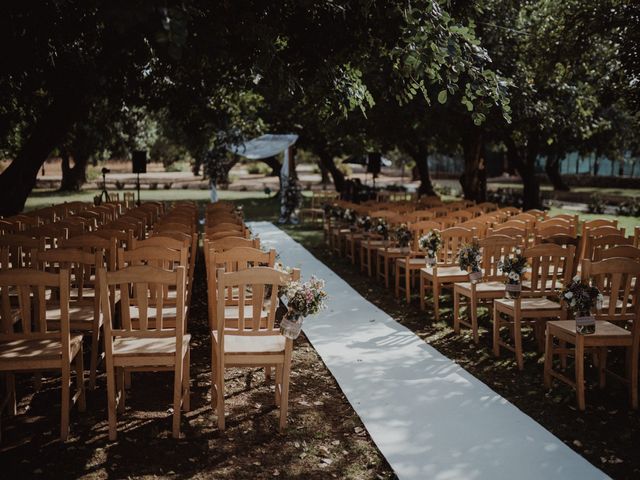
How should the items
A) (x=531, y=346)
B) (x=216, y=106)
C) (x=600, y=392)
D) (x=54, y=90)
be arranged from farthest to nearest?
(x=216, y=106) → (x=54, y=90) → (x=531, y=346) → (x=600, y=392)

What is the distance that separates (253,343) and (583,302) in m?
2.77

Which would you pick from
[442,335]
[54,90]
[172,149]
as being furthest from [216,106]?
[172,149]

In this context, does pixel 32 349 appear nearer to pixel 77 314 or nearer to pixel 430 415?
pixel 77 314

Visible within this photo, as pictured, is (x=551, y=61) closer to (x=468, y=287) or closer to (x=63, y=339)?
(x=468, y=287)

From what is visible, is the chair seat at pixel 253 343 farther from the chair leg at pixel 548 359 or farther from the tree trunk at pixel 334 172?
the tree trunk at pixel 334 172

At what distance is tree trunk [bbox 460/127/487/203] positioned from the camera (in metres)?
18.5

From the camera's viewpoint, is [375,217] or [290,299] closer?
[290,299]

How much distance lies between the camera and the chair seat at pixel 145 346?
4.67 metres

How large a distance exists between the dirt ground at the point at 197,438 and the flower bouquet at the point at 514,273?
2.02m

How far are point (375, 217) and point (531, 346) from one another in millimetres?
5388

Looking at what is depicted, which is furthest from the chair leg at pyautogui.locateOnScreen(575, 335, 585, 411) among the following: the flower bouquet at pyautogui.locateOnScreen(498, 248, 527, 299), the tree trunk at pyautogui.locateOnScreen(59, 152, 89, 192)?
the tree trunk at pyautogui.locateOnScreen(59, 152, 89, 192)

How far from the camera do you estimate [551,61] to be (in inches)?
457

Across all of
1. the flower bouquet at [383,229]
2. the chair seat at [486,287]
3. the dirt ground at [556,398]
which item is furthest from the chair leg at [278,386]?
the flower bouquet at [383,229]

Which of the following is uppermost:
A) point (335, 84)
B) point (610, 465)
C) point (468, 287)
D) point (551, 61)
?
point (551, 61)
